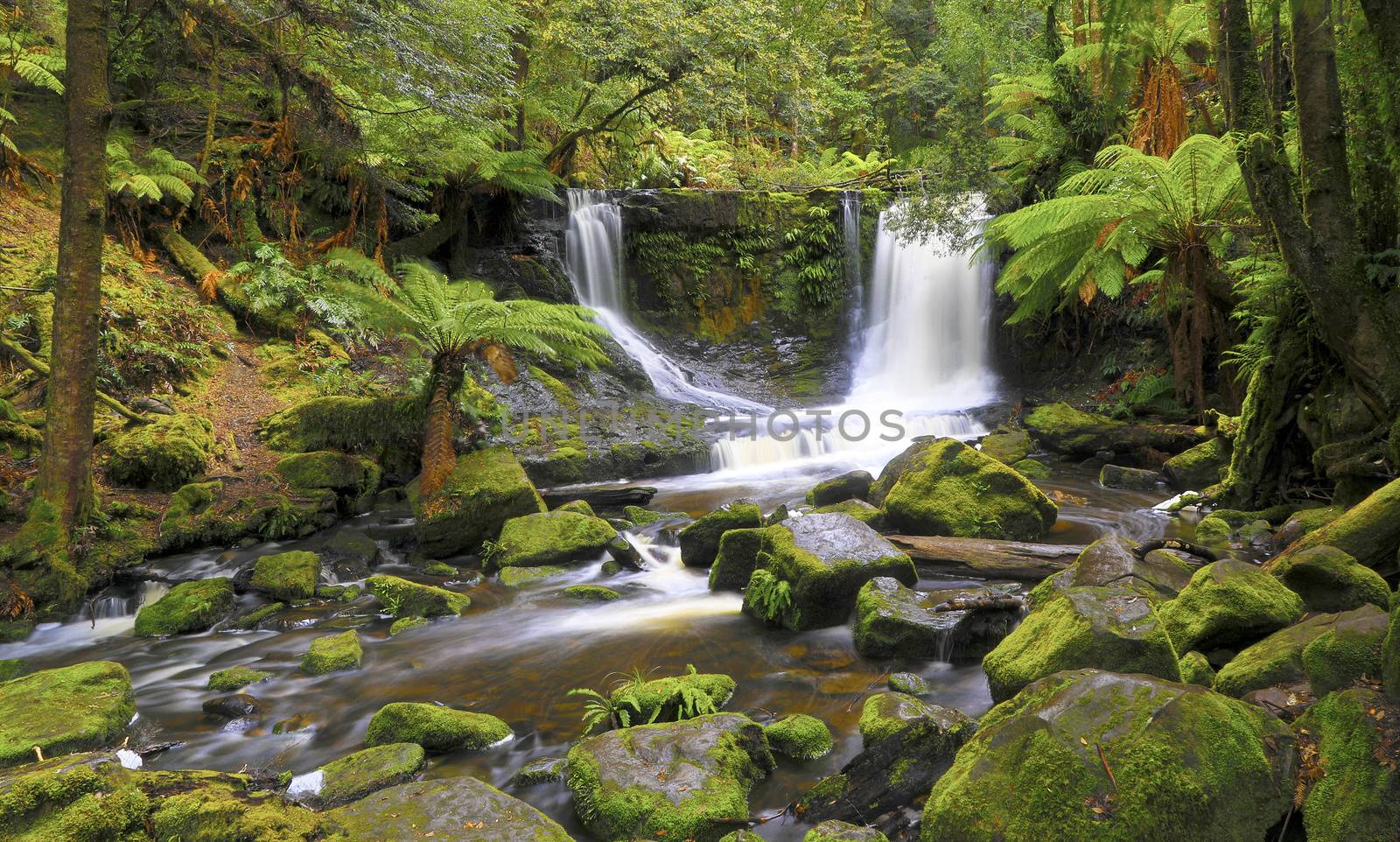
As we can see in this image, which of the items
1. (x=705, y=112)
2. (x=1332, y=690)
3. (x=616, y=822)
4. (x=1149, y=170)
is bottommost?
(x=616, y=822)

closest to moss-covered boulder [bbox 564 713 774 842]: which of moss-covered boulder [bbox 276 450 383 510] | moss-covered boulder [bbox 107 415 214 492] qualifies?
moss-covered boulder [bbox 276 450 383 510]

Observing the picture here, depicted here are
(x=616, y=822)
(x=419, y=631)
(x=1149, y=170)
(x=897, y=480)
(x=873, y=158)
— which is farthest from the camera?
(x=873, y=158)

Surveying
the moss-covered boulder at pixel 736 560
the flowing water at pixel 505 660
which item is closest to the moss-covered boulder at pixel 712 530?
the flowing water at pixel 505 660

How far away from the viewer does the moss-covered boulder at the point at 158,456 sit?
22.7 feet

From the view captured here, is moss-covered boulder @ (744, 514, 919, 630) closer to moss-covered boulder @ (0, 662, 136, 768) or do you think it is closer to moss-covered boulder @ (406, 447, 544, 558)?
moss-covered boulder @ (406, 447, 544, 558)

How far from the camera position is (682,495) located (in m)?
9.13

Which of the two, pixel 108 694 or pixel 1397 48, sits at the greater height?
pixel 1397 48

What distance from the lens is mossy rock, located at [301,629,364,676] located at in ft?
15.5

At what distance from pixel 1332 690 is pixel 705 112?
12063mm

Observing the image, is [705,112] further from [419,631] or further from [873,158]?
[419,631]

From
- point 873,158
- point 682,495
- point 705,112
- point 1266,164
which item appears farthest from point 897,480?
point 873,158

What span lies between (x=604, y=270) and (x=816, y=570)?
1022 cm

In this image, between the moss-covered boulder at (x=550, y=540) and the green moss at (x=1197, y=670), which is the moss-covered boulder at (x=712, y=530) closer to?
the moss-covered boulder at (x=550, y=540)

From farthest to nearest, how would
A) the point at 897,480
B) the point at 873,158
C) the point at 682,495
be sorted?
the point at 873,158
the point at 682,495
the point at 897,480
